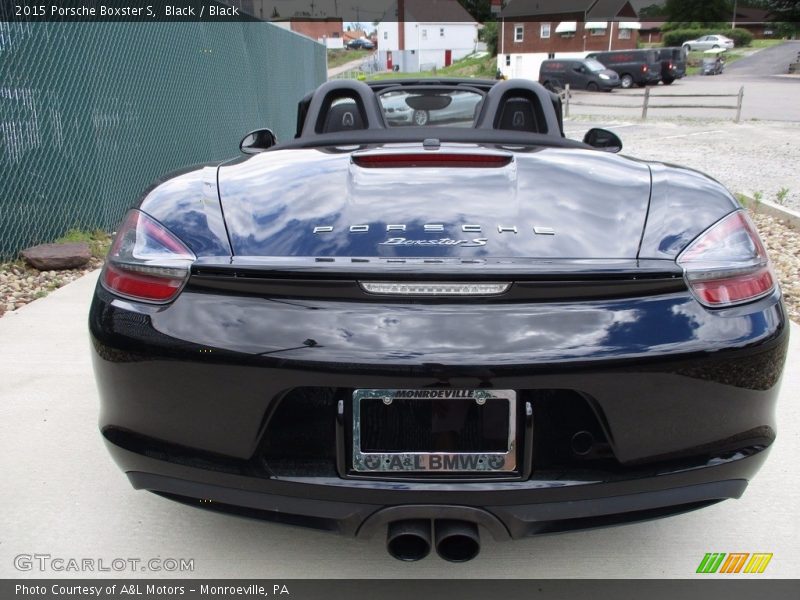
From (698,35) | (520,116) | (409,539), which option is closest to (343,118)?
(520,116)

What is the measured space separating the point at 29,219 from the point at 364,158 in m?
4.06

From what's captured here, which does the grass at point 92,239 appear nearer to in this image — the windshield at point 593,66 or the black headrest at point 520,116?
the black headrest at point 520,116

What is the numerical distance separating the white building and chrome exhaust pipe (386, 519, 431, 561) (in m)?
74.9

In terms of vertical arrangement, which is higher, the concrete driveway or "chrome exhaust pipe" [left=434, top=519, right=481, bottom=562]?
"chrome exhaust pipe" [left=434, top=519, right=481, bottom=562]

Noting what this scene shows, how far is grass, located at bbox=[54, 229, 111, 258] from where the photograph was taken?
5.68m

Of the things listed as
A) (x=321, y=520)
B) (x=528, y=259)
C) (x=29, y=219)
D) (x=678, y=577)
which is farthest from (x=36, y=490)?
(x=29, y=219)

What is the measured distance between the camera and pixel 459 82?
440cm

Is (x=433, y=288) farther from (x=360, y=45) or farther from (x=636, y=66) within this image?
(x=360, y=45)

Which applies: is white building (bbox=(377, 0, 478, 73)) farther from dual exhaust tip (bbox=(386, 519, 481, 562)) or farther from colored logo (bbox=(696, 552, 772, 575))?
dual exhaust tip (bbox=(386, 519, 481, 562))

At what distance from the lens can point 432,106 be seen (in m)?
4.32

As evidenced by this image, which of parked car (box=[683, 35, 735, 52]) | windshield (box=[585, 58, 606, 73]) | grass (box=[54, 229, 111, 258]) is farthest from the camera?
parked car (box=[683, 35, 735, 52])

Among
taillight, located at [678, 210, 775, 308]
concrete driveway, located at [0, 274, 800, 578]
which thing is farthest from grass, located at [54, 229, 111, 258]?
taillight, located at [678, 210, 775, 308]

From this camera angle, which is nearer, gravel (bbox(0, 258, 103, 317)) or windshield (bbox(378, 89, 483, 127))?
windshield (bbox(378, 89, 483, 127))

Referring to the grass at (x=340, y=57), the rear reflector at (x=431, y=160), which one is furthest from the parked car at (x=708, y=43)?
the rear reflector at (x=431, y=160)
